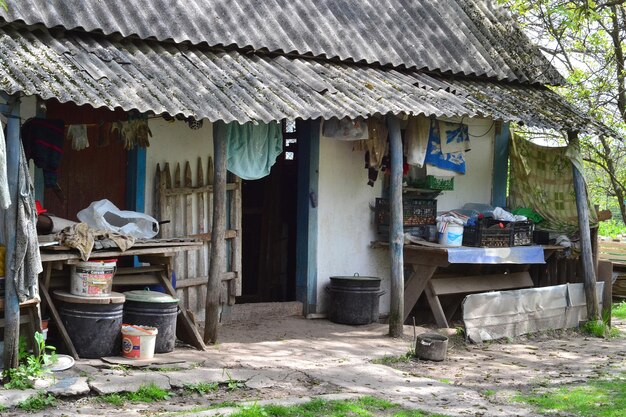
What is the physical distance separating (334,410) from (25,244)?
2965 mm

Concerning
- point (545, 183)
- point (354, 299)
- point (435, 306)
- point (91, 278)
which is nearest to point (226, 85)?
point (91, 278)

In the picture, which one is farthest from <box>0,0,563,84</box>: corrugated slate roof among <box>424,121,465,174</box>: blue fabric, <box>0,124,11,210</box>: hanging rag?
<box>0,124,11,210</box>: hanging rag

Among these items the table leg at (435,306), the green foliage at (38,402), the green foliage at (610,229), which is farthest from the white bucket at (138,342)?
the green foliage at (610,229)

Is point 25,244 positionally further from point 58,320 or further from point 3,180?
point 58,320

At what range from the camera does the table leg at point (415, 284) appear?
12016 millimetres

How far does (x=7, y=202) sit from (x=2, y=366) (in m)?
1.56

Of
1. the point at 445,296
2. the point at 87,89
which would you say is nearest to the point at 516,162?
the point at 445,296

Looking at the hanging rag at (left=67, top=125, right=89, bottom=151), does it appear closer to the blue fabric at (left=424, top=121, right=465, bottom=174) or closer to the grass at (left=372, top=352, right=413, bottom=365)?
the grass at (left=372, top=352, right=413, bottom=365)

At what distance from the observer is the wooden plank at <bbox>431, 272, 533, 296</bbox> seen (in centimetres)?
1219

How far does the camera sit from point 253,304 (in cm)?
1200

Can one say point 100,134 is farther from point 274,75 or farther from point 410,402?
point 410,402

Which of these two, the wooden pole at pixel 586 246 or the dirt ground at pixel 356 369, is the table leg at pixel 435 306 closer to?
the dirt ground at pixel 356 369

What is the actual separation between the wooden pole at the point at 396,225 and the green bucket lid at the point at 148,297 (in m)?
2.83

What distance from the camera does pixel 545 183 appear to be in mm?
13797
